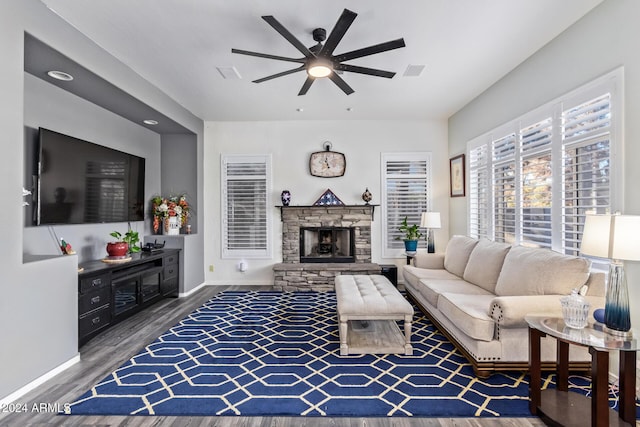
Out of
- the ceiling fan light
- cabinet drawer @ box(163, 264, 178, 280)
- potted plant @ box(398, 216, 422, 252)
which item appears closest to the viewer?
the ceiling fan light

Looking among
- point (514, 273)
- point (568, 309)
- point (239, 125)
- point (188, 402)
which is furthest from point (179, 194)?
point (568, 309)

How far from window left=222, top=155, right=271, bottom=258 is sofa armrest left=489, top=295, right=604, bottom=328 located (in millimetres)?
4040

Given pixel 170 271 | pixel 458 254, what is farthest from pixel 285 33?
pixel 170 271

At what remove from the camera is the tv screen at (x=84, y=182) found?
322cm

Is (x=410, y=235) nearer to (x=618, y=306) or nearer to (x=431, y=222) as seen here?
(x=431, y=222)

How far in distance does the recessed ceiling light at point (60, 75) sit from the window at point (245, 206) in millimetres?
2746

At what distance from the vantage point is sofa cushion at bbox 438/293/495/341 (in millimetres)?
2506

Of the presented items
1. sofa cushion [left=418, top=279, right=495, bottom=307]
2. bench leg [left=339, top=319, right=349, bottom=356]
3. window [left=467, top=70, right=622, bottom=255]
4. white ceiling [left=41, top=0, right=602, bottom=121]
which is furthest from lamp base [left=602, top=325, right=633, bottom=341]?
white ceiling [left=41, top=0, right=602, bottom=121]

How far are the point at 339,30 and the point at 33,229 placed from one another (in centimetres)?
345

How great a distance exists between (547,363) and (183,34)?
417 centimetres

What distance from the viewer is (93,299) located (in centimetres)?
321

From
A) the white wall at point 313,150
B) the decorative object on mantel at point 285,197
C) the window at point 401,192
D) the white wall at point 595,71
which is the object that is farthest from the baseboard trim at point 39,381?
the window at point 401,192

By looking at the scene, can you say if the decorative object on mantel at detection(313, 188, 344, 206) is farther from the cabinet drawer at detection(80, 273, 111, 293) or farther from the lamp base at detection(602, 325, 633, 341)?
the lamp base at detection(602, 325, 633, 341)

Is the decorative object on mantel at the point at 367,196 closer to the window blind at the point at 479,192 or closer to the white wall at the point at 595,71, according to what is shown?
the window blind at the point at 479,192
